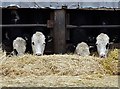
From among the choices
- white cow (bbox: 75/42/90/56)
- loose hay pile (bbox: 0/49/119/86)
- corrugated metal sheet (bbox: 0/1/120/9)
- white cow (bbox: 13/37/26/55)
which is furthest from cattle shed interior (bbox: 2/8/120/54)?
loose hay pile (bbox: 0/49/119/86)

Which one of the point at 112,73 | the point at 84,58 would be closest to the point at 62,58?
the point at 84,58

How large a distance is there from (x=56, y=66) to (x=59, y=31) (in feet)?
7.45

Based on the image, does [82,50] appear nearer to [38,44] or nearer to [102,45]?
[102,45]

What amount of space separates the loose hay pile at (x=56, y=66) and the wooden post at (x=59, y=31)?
173 cm

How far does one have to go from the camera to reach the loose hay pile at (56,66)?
28.3ft

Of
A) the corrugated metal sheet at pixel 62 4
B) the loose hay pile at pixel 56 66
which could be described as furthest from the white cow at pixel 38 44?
the loose hay pile at pixel 56 66

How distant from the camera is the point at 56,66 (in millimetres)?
8805

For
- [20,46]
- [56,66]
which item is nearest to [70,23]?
[20,46]

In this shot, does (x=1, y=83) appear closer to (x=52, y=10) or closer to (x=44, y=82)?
(x=44, y=82)

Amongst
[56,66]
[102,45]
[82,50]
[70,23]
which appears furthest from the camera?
[70,23]

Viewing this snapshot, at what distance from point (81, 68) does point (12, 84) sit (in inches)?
66.8

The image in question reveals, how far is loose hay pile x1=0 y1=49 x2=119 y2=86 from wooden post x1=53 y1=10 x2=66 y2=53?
1.73 meters

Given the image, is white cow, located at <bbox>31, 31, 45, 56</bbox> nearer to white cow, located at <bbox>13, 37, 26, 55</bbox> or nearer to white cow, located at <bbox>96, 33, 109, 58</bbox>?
white cow, located at <bbox>13, 37, 26, 55</bbox>

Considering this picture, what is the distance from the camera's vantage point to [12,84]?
25.5 ft
